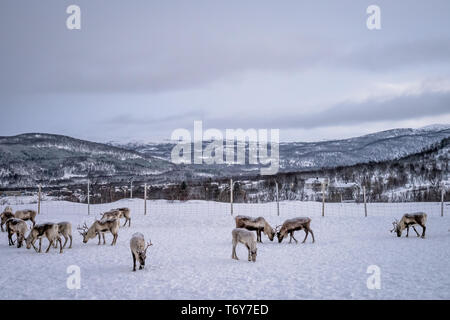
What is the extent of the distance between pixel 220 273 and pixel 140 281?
221 centimetres

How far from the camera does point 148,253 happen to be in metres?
13.6

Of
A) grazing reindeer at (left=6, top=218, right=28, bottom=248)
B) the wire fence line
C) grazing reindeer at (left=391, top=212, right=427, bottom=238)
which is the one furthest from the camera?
the wire fence line

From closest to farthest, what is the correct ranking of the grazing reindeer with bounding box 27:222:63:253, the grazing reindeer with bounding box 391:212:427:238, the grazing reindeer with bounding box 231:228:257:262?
1. the grazing reindeer with bounding box 231:228:257:262
2. the grazing reindeer with bounding box 27:222:63:253
3. the grazing reindeer with bounding box 391:212:427:238

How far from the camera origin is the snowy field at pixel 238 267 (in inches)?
340

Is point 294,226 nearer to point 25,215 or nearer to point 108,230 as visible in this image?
point 108,230

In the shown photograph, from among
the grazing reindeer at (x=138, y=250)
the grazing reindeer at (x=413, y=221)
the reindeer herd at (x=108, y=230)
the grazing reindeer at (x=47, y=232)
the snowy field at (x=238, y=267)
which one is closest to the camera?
the snowy field at (x=238, y=267)

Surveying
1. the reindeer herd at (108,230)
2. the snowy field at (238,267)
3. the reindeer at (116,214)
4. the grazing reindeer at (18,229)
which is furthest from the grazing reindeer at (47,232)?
the reindeer at (116,214)

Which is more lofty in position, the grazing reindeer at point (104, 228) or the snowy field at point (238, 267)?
the grazing reindeer at point (104, 228)

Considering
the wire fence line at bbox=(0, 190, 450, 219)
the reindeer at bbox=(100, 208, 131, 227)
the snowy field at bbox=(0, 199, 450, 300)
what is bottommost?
the snowy field at bbox=(0, 199, 450, 300)

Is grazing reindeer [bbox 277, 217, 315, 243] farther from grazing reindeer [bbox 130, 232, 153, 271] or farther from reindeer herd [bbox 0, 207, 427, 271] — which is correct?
grazing reindeer [bbox 130, 232, 153, 271]

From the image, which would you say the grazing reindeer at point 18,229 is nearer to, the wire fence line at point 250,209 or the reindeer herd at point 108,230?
the reindeer herd at point 108,230

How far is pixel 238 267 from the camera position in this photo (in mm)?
11258

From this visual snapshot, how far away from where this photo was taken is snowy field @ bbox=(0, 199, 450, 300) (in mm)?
8633

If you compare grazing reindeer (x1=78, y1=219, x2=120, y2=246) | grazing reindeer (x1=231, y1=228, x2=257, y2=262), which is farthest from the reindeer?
grazing reindeer (x1=231, y1=228, x2=257, y2=262)
